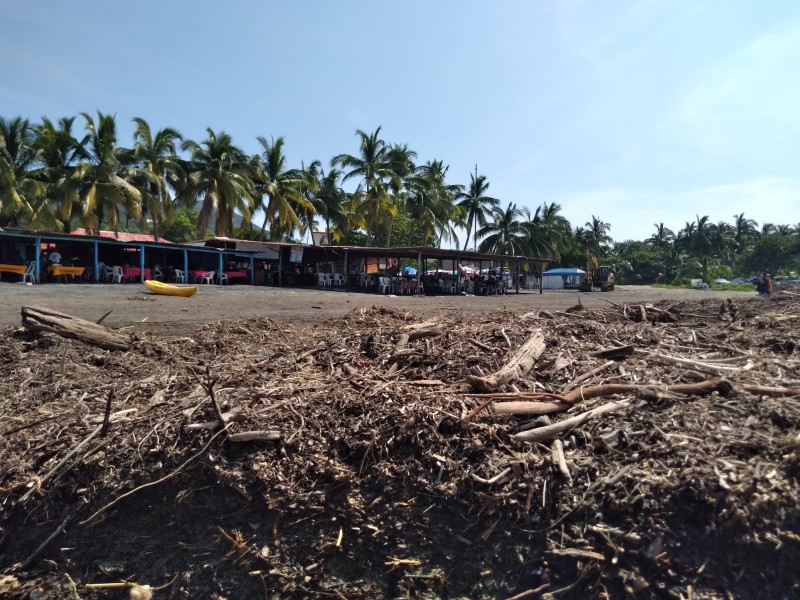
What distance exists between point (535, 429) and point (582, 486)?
457 mm

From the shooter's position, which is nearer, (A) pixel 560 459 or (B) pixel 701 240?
(A) pixel 560 459

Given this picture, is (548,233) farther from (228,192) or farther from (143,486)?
(143,486)

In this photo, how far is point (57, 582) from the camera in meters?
2.97

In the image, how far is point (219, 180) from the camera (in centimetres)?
3247

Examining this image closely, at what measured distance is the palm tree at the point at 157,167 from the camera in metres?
31.7

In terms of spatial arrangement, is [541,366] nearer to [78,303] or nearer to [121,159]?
[78,303]

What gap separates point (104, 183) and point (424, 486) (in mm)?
32157

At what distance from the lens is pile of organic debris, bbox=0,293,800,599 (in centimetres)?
244

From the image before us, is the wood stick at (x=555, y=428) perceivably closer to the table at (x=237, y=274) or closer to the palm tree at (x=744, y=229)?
the table at (x=237, y=274)

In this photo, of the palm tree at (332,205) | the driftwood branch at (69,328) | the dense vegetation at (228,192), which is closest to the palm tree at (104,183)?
the dense vegetation at (228,192)

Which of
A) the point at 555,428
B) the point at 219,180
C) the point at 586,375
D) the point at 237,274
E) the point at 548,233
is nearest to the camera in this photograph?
the point at 555,428

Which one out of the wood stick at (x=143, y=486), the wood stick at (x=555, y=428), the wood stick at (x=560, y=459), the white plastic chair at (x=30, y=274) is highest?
the white plastic chair at (x=30, y=274)

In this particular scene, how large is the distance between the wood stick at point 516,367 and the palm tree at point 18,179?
32.3m

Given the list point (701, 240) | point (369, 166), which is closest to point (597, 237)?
point (701, 240)
